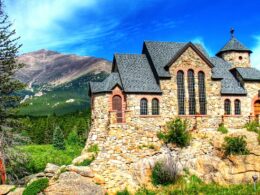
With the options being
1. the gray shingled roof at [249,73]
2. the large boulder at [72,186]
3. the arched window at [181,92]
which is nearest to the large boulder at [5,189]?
the large boulder at [72,186]

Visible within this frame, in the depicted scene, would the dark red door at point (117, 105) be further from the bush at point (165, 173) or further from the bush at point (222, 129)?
the bush at point (222, 129)

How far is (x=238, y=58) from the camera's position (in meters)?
50.6

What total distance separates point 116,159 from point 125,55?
16244mm

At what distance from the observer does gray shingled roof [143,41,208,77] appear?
141 feet

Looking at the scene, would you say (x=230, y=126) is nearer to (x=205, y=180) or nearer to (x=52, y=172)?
(x=205, y=180)

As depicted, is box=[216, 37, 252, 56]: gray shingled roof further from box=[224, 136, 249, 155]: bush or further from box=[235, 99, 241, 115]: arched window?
box=[224, 136, 249, 155]: bush

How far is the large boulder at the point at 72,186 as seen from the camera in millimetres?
29328

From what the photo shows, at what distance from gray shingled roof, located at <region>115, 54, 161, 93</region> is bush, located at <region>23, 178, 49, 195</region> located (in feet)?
47.0

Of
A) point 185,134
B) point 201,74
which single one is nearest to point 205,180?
point 185,134

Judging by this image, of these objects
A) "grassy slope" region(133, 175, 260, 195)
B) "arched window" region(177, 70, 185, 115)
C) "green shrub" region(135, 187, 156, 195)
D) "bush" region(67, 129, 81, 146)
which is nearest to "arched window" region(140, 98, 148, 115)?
"arched window" region(177, 70, 185, 115)

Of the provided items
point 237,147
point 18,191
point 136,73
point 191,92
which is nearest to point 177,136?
point 237,147

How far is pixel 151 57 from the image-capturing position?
146ft

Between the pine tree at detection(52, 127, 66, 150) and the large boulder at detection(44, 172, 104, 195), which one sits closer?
the large boulder at detection(44, 172, 104, 195)

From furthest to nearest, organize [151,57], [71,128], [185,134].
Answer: [71,128]
[151,57]
[185,134]
